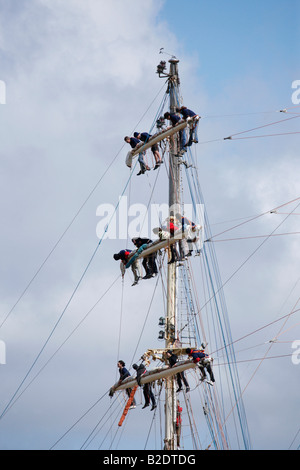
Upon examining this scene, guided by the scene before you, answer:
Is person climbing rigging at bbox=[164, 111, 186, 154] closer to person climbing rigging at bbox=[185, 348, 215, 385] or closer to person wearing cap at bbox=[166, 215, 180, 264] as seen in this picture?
person wearing cap at bbox=[166, 215, 180, 264]

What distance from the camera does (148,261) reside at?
51.5 m

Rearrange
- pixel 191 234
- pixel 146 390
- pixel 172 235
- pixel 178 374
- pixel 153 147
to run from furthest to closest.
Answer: pixel 153 147 < pixel 172 235 < pixel 191 234 < pixel 146 390 < pixel 178 374

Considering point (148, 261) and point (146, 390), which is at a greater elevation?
point (148, 261)

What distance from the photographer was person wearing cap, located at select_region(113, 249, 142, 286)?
51.7m

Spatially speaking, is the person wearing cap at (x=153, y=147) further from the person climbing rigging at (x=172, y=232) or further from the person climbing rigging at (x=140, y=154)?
the person climbing rigging at (x=172, y=232)

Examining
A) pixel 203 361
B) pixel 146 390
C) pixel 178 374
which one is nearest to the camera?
pixel 203 361

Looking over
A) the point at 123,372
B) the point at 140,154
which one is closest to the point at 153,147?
the point at 140,154

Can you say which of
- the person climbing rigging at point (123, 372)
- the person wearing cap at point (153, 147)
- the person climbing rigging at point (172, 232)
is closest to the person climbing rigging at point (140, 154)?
the person wearing cap at point (153, 147)

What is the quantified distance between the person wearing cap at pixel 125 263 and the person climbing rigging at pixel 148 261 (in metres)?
0.26

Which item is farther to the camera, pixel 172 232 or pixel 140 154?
pixel 140 154

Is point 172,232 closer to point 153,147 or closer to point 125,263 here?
point 125,263

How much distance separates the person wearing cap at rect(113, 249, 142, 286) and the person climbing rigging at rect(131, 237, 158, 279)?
264 millimetres

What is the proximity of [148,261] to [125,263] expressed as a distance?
42.4 inches
